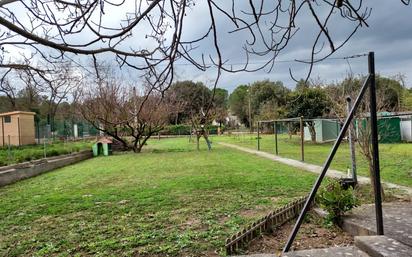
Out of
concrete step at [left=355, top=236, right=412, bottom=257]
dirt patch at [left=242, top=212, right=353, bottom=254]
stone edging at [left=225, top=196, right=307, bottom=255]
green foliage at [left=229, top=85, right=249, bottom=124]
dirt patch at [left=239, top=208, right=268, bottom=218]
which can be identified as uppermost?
green foliage at [left=229, top=85, right=249, bottom=124]

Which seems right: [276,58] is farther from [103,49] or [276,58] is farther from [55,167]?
[55,167]

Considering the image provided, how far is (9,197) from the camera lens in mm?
7789

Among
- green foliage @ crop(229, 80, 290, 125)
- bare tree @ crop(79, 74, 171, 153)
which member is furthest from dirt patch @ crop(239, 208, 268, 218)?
green foliage @ crop(229, 80, 290, 125)

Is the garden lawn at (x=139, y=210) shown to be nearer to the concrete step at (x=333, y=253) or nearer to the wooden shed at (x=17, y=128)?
the concrete step at (x=333, y=253)

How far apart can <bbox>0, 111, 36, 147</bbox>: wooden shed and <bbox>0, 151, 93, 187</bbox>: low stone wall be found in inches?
243

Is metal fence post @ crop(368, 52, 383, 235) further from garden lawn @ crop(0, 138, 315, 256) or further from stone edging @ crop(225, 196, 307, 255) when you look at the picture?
garden lawn @ crop(0, 138, 315, 256)

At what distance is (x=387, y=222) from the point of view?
156 inches

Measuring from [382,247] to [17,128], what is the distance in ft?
71.6

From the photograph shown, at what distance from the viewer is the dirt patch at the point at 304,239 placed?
12.6 ft

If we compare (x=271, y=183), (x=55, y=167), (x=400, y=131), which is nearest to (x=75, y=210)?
(x=271, y=183)

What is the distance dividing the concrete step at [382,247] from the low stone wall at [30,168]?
9421mm

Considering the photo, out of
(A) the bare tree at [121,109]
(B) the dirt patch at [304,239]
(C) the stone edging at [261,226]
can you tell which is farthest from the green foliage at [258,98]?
(B) the dirt patch at [304,239]

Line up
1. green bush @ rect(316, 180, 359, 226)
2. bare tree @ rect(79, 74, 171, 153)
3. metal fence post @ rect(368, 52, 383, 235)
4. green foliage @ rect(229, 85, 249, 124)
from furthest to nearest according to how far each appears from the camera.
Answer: green foliage @ rect(229, 85, 249, 124)
bare tree @ rect(79, 74, 171, 153)
green bush @ rect(316, 180, 359, 226)
metal fence post @ rect(368, 52, 383, 235)

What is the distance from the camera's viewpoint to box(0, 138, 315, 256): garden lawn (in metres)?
4.08
